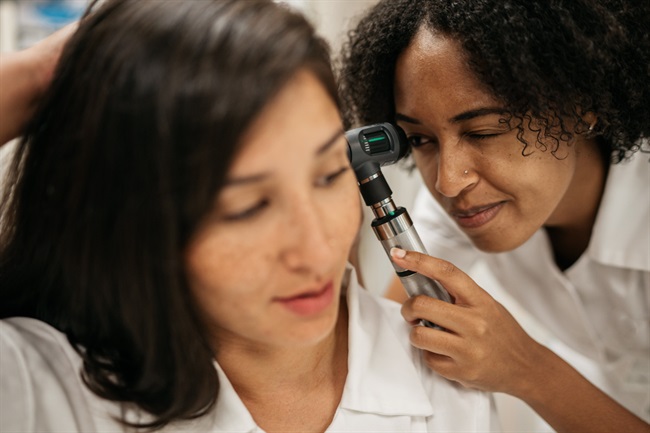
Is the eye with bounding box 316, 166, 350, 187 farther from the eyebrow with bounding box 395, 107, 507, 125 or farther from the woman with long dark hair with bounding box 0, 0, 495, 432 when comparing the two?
the eyebrow with bounding box 395, 107, 507, 125

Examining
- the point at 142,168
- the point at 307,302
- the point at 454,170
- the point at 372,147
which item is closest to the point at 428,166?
the point at 454,170

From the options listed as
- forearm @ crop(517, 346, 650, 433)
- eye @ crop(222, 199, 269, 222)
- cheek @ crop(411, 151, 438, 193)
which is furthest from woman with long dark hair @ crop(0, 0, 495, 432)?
cheek @ crop(411, 151, 438, 193)

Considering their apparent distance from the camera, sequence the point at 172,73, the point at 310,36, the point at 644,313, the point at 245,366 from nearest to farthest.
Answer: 1. the point at 172,73
2. the point at 310,36
3. the point at 245,366
4. the point at 644,313

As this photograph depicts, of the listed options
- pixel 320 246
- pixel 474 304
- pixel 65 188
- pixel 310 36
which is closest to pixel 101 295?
pixel 65 188

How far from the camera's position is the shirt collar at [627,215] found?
1.22 metres

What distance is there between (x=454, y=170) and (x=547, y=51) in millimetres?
210

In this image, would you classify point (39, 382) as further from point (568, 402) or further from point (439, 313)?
point (568, 402)

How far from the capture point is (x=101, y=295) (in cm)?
75

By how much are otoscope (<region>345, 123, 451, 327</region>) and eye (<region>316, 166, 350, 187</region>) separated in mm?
108

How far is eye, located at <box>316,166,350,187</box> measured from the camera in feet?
2.43

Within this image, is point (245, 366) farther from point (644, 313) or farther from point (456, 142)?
point (644, 313)

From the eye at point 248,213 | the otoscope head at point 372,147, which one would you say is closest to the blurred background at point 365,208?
the otoscope head at point 372,147

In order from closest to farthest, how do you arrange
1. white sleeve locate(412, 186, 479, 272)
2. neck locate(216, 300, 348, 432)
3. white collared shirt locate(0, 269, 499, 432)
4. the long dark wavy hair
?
the long dark wavy hair → white collared shirt locate(0, 269, 499, 432) → neck locate(216, 300, 348, 432) → white sleeve locate(412, 186, 479, 272)

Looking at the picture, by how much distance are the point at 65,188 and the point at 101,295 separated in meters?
0.12
